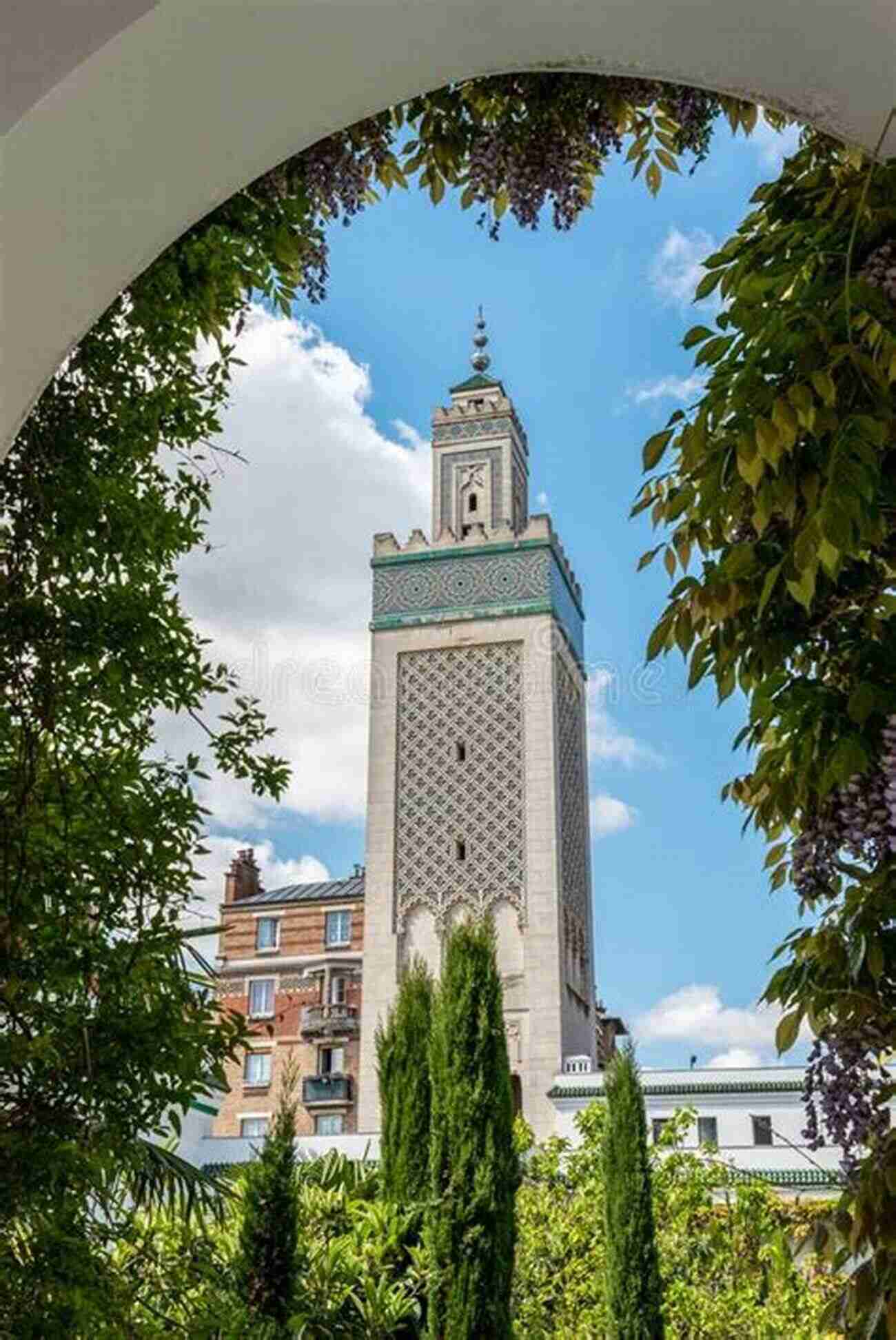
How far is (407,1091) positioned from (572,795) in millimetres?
8055

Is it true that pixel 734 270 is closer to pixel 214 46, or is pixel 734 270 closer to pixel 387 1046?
pixel 214 46

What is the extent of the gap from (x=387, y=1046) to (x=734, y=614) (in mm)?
6848

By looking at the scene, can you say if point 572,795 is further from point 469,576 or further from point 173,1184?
point 173,1184

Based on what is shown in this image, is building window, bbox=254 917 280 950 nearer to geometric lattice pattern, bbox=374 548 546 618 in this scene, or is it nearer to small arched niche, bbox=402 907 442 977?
small arched niche, bbox=402 907 442 977

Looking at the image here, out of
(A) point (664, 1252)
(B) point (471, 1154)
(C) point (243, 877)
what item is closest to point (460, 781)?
(C) point (243, 877)

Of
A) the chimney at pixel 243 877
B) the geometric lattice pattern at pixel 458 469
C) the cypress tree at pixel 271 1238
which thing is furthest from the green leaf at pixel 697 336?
the chimney at pixel 243 877

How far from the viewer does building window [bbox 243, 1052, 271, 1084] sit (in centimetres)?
1664

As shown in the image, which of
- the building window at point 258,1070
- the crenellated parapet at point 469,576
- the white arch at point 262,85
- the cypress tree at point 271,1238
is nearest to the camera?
the white arch at point 262,85

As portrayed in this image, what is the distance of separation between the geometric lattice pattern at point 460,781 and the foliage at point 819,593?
13072 millimetres

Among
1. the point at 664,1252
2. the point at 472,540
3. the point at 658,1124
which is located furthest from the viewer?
the point at 472,540

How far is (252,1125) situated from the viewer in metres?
16.3

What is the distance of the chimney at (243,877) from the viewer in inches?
720

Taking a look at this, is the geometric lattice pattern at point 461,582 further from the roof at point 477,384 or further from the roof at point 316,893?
the roof at point 316,893

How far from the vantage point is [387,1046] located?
748cm
